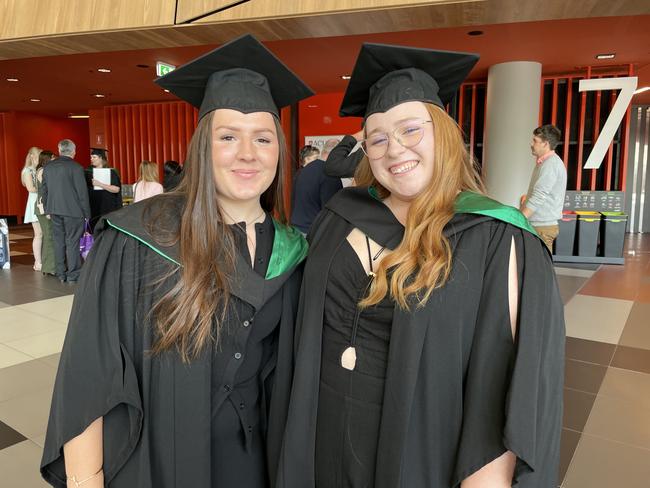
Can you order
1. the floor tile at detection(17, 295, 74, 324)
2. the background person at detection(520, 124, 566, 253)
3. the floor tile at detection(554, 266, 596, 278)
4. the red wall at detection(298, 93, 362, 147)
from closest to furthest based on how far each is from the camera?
the floor tile at detection(17, 295, 74, 324) < the background person at detection(520, 124, 566, 253) < the floor tile at detection(554, 266, 596, 278) < the red wall at detection(298, 93, 362, 147)

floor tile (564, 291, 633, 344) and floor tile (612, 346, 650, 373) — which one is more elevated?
floor tile (564, 291, 633, 344)

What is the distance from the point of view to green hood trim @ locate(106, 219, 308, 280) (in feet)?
4.72

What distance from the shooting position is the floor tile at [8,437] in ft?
8.55

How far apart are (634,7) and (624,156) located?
619 centimetres

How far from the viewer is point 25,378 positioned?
3.44 meters

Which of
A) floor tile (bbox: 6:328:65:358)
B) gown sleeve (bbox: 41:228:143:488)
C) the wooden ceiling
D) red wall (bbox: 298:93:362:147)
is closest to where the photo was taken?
gown sleeve (bbox: 41:228:143:488)

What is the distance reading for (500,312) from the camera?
3.77 feet

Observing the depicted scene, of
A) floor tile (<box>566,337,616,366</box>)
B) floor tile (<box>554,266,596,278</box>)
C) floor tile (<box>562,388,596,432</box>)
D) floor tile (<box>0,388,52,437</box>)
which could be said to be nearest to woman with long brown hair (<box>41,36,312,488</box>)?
floor tile (<box>0,388,52,437</box>)

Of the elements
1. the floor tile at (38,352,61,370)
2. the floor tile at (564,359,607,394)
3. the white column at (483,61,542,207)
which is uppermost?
the white column at (483,61,542,207)

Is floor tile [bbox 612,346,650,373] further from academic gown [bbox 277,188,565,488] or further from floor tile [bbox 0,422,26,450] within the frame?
floor tile [bbox 0,422,26,450]

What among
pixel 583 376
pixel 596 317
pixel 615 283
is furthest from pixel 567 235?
pixel 583 376

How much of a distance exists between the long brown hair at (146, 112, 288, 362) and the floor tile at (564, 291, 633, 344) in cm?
387

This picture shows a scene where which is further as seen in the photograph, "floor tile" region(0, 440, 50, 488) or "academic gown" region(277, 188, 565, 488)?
"floor tile" region(0, 440, 50, 488)

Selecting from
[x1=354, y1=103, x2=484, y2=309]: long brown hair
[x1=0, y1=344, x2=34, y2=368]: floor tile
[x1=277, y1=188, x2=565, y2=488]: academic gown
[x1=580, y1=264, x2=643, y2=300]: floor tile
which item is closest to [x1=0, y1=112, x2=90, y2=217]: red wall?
[x1=0, y1=344, x2=34, y2=368]: floor tile
